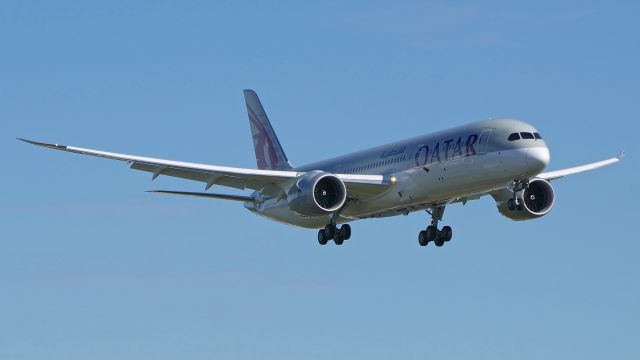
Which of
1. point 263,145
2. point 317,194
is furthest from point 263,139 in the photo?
point 317,194

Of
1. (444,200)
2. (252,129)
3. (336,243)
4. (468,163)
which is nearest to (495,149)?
(468,163)

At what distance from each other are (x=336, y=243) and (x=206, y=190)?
6.28 meters

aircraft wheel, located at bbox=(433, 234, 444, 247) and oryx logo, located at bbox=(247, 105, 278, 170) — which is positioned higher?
oryx logo, located at bbox=(247, 105, 278, 170)

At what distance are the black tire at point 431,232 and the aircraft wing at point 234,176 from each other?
4.20 meters

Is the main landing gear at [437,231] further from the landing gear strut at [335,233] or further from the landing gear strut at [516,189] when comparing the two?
the landing gear strut at [516,189]

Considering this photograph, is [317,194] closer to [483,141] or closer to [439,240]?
[439,240]

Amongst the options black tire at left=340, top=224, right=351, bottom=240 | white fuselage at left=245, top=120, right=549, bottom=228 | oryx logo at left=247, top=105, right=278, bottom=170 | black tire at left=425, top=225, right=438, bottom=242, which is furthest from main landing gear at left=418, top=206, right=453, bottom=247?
oryx logo at left=247, top=105, right=278, bottom=170

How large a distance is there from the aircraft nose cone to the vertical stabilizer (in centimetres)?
1953

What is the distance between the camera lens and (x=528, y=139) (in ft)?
185

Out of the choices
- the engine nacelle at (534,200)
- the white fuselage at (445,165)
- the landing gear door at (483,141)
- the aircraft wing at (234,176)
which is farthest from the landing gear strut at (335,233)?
the landing gear door at (483,141)

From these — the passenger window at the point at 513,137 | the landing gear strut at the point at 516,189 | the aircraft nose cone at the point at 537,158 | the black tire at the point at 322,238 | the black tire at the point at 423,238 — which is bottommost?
the black tire at the point at 322,238

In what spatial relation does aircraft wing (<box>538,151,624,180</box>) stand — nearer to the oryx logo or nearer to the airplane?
the airplane

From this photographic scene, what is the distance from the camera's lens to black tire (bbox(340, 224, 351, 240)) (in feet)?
209

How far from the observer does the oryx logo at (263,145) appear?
245 feet
